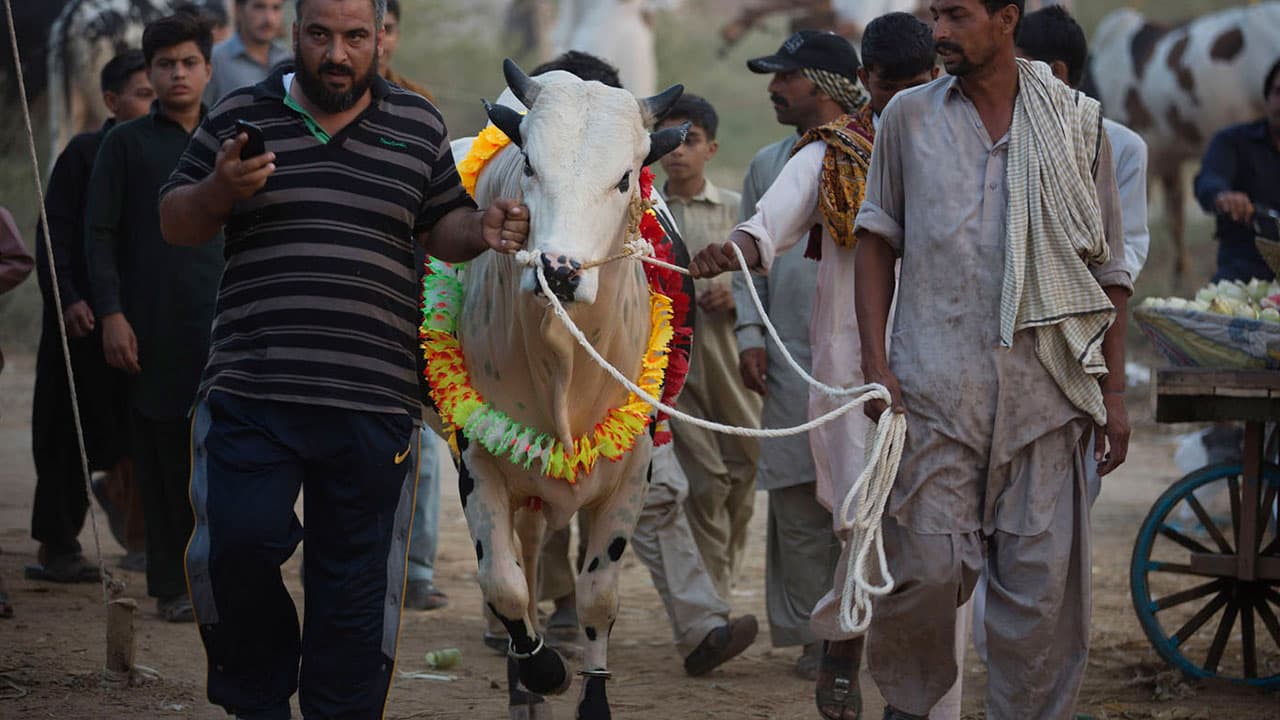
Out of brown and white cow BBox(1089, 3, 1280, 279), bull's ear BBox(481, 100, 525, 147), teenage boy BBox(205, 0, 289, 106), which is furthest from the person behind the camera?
brown and white cow BBox(1089, 3, 1280, 279)

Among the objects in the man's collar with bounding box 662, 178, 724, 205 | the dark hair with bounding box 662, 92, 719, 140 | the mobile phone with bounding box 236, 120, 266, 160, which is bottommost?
the mobile phone with bounding box 236, 120, 266, 160

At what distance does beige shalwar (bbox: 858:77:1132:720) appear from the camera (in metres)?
4.17

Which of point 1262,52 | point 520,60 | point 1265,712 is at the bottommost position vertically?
point 1265,712

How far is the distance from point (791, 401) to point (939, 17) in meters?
2.43

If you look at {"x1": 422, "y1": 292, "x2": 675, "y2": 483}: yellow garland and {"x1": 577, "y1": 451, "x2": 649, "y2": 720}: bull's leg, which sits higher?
{"x1": 422, "y1": 292, "x2": 675, "y2": 483}: yellow garland

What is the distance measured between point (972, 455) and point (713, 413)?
3.15 meters

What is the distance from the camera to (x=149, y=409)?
6723 millimetres

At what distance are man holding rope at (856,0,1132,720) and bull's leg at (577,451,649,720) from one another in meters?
1.24

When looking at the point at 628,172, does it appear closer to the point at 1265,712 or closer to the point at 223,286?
the point at 223,286

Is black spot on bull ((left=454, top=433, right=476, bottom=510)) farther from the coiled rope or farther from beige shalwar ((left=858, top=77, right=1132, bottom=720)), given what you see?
beige shalwar ((left=858, top=77, right=1132, bottom=720))

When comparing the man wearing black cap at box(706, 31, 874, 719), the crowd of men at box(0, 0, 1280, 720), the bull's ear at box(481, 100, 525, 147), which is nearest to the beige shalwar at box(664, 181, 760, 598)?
the man wearing black cap at box(706, 31, 874, 719)

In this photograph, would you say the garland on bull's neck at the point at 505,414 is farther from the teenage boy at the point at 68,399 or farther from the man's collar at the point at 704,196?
the teenage boy at the point at 68,399

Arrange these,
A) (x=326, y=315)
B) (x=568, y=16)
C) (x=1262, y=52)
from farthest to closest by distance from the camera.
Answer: (x=568, y=16) < (x=1262, y=52) < (x=326, y=315)

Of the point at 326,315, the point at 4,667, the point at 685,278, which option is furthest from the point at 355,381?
the point at 4,667
